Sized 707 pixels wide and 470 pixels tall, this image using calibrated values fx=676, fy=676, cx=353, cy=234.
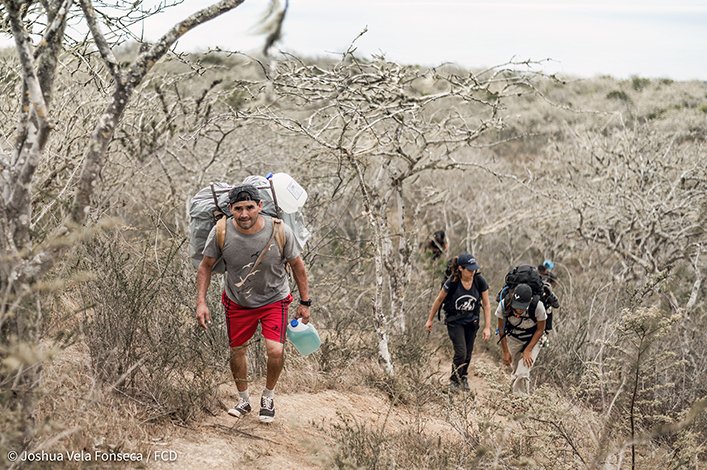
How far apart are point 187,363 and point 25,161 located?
94.5 inches

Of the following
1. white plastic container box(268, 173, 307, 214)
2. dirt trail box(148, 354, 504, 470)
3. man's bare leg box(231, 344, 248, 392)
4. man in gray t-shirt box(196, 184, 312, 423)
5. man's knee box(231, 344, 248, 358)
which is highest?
white plastic container box(268, 173, 307, 214)

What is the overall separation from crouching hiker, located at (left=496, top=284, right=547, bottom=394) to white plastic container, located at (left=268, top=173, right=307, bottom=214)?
214 cm

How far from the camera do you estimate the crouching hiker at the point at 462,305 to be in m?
6.30

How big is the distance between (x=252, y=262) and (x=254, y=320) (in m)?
0.41

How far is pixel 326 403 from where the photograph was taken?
536 cm

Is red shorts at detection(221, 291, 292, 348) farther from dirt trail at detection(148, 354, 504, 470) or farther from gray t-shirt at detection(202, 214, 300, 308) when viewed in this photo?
dirt trail at detection(148, 354, 504, 470)

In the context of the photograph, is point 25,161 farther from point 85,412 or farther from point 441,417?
point 441,417

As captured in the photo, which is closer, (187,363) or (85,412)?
(85,412)

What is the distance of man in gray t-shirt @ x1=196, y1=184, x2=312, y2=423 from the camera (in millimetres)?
4094

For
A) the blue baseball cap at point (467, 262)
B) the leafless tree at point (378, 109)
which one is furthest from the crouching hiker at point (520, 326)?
the leafless tree at point (378, 109)

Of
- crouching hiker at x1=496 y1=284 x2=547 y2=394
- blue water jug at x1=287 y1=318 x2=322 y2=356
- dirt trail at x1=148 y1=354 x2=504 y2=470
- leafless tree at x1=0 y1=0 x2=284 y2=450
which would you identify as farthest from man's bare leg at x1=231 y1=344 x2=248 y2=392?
crouching hiker at x1=496 y1=284 x2=547 y2=394

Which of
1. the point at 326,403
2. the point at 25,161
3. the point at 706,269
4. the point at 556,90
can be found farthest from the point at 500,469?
the point at 556,90

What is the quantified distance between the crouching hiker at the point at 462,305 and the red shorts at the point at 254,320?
2.32 m

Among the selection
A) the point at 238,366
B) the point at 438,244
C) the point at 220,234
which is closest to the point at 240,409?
the point at 238,366
